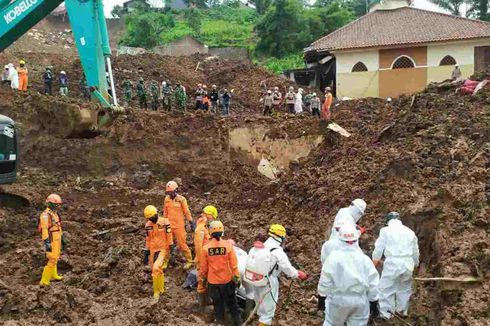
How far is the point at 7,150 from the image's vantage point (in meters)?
11.3

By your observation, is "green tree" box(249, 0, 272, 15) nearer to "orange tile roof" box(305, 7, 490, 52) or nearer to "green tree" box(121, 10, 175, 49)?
"green tree" box(121, 10, 175, 49)

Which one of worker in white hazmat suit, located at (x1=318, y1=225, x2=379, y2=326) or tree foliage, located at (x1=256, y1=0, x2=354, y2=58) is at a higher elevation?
tree foliage, located at (x1=256, y1=0, x2=354, y2=58)

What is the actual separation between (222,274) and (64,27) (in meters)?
40.2

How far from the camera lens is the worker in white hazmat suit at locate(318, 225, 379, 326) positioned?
6004 mm

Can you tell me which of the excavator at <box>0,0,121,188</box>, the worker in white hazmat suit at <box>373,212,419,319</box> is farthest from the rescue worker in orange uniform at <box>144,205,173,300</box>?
the excavator at <box>0,0,121,188</box>

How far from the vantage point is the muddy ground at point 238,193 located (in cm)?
795

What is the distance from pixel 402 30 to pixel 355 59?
2772mm

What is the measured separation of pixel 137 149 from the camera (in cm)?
1688

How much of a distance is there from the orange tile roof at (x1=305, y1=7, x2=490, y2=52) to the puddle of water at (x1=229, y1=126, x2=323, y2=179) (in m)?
11.3

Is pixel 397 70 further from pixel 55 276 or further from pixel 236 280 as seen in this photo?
pixel 236 280

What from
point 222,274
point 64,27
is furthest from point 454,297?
point 64,27

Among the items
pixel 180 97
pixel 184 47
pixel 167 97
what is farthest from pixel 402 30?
pixel 184 47

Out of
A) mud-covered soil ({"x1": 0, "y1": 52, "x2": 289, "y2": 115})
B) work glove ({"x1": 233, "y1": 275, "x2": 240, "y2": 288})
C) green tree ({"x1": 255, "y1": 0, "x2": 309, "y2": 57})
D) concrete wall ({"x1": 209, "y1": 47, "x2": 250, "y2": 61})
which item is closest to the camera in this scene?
work glove ({"x1": 233, "y1": 275, "x2": 240, "y2": 288})

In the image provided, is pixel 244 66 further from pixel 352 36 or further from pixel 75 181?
pixel 75 181
